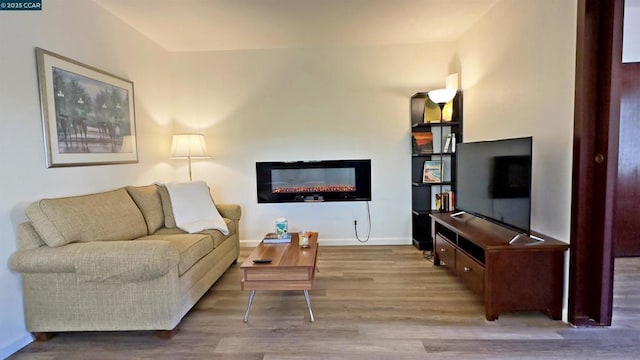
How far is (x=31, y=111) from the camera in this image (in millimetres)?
2182

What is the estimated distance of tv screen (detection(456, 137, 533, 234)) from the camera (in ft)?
7.09

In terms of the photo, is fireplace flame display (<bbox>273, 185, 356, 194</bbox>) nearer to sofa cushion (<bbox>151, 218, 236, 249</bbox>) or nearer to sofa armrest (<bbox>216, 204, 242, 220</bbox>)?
sofa armrest (<bbox>216, 204, 242, 220</bbox>)

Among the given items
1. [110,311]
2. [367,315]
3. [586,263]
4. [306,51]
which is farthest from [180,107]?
[586,263]

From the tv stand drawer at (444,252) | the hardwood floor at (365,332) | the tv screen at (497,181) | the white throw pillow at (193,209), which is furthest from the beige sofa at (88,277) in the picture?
the tv screen at (497,181)

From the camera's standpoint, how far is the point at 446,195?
3.83 m

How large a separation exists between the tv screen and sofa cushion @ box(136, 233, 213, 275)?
2254 mm

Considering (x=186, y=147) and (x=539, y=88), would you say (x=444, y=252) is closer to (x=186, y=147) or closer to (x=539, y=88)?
(x=539, y=88)

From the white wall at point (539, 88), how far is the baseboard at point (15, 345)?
11.5 ft

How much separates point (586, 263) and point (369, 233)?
2.37 m

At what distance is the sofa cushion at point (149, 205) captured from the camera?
9.63 feet

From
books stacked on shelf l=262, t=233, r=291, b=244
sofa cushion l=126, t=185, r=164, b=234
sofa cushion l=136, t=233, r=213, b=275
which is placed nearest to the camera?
sofa cushion l=136, t=233, r=213, b=275

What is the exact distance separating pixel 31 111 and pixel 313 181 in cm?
277

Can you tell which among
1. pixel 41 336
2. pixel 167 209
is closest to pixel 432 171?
pixel 167 209

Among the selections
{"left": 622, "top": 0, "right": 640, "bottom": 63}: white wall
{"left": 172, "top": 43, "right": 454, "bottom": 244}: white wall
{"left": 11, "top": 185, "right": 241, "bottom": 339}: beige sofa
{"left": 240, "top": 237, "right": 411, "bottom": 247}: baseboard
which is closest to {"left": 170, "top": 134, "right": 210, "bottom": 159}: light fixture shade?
{"left": 172, "top": 43, "right": 454, "bottom": 244}: white wall
